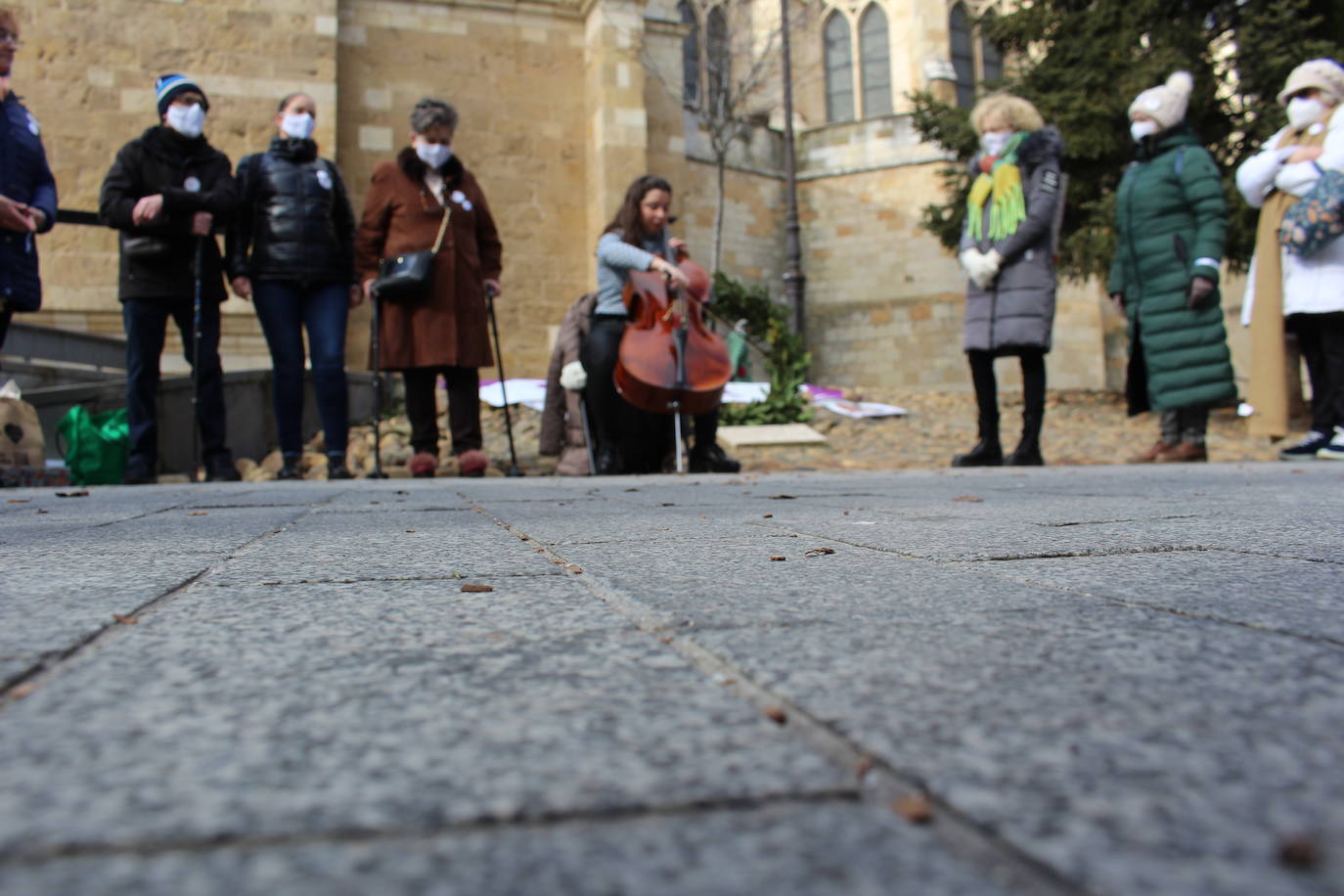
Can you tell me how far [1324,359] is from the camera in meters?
5.80

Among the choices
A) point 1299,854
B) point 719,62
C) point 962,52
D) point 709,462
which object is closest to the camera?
point 1299,854

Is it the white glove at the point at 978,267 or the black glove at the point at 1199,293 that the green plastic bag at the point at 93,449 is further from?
the black glove at the point at 1199,293

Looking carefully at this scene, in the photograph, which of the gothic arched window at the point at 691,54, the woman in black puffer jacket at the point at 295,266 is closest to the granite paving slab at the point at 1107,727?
the woman in black puffer jacket at the point at 295,266

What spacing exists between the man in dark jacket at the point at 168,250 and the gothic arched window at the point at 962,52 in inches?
914

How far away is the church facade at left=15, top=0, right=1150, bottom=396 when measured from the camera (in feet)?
38.3

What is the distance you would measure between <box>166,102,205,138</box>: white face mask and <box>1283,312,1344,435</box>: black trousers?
6.06m

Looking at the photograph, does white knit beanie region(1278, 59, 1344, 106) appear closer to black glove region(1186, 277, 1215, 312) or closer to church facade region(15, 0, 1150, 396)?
black glove region(1186, 277, 1215, 312)

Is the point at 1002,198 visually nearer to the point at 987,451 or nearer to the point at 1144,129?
the point at 1144,129

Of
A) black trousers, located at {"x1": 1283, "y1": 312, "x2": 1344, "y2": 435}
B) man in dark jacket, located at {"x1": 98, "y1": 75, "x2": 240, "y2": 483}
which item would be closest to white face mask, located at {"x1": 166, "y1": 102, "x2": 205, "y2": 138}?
man in dark jacket, located at {"x1": 98, "y1": 75, "x2": 240, "y2": 483}

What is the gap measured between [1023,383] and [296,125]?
4.16 meters

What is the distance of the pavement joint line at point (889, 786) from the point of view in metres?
0.50

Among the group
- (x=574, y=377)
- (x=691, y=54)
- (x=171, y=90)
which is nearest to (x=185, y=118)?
(x=171, y=90)

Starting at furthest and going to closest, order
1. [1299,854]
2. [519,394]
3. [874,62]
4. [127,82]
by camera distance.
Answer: [874,62] < [127,82] < [519,394] < [1299,854]

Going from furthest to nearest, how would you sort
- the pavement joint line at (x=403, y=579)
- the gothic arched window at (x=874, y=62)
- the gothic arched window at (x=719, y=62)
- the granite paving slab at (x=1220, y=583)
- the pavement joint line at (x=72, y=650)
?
the gothic arched window at (x=874, y=62) < the gothic arched window at (x=719, y=62) < the pavement joint line at (x=403, y=579) < the granite paving slab at (x=1220, y=583) < the pavement joint line at (x=72, y=650)
